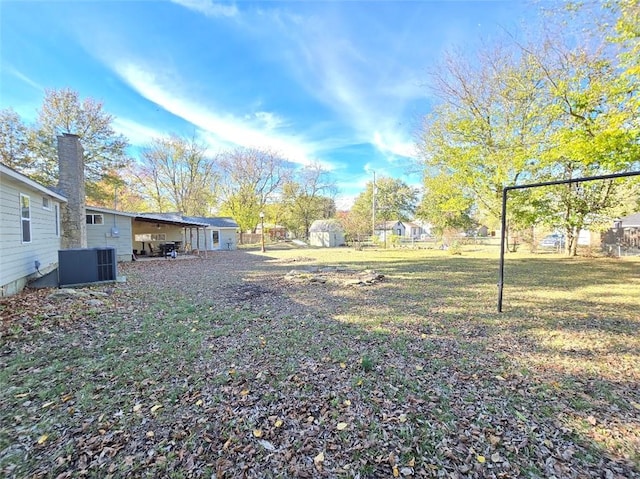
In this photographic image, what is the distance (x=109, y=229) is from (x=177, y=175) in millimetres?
16304

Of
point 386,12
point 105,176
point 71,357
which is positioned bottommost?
point 71,357

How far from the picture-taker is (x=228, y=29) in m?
9.07

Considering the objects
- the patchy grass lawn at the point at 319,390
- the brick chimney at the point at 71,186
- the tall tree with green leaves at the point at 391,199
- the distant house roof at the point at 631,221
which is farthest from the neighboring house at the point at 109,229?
the distant house roof at the point at 631,221

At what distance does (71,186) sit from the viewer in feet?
34.7

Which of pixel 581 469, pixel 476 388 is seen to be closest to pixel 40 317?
pixel 476 388

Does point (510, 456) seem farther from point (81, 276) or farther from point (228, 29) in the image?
point (228, 29)

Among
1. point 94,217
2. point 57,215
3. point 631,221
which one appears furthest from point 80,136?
point 631,221

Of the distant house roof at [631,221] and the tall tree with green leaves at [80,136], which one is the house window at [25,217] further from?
the distant house roof at [631,221]

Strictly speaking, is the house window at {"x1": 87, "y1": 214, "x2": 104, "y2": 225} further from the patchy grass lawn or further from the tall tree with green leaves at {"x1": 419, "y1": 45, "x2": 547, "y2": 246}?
the tall tree with green leaves at {"x1": 419, "y1": 45, "x2": 547, "y2": 246}

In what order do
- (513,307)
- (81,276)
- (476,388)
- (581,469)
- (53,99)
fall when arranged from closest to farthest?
(581,469) < (476,388) < (513,307) < (81,276) < (53,99)

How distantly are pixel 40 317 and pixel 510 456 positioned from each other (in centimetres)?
659

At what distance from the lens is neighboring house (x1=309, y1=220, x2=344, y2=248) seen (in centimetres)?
2767

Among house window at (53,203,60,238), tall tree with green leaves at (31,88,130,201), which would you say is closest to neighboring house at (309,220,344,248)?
tall tree with green leaves at (31,88,130,201)

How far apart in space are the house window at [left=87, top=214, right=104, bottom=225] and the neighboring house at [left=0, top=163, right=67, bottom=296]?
403cm
